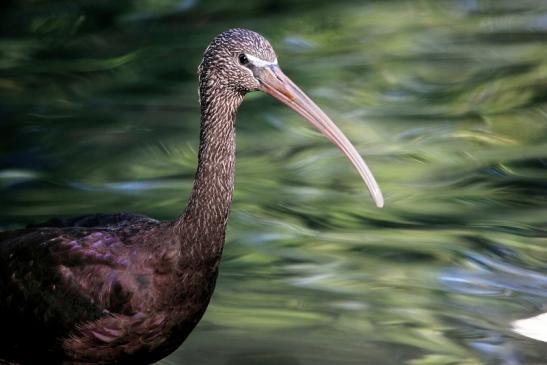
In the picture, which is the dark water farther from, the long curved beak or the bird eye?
the bird eye

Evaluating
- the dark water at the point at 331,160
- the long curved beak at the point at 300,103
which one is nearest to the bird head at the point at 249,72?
the long curved beak at the point at 300,103

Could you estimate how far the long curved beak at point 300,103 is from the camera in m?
5.48

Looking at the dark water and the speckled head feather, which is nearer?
the speckled head feather

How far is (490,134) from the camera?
31.6ft

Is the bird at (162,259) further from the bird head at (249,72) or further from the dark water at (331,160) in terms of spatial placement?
the dark water at (331,160)

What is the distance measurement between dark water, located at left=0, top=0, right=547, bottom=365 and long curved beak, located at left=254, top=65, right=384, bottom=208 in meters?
1.29

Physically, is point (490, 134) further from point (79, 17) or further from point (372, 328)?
point (79, 17)

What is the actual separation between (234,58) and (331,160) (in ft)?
12.6

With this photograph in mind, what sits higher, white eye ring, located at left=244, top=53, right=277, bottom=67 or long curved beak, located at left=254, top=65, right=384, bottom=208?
white eye ring, located at left=244, top=53, right=277, bottom=67

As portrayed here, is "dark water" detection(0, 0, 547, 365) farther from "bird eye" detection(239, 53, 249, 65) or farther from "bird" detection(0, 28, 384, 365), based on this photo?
"bird eye" detection(239, 53, 249, 65)

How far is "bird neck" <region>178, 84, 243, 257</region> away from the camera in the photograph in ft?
18.2

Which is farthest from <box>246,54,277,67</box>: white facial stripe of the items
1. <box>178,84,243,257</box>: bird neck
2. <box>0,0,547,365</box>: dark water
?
<box>0,0,547,365</box>: dark water

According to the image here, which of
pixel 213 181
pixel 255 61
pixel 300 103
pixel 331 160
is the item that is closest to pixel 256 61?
pixel 255 61

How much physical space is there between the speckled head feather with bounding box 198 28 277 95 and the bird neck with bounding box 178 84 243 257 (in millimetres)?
58
